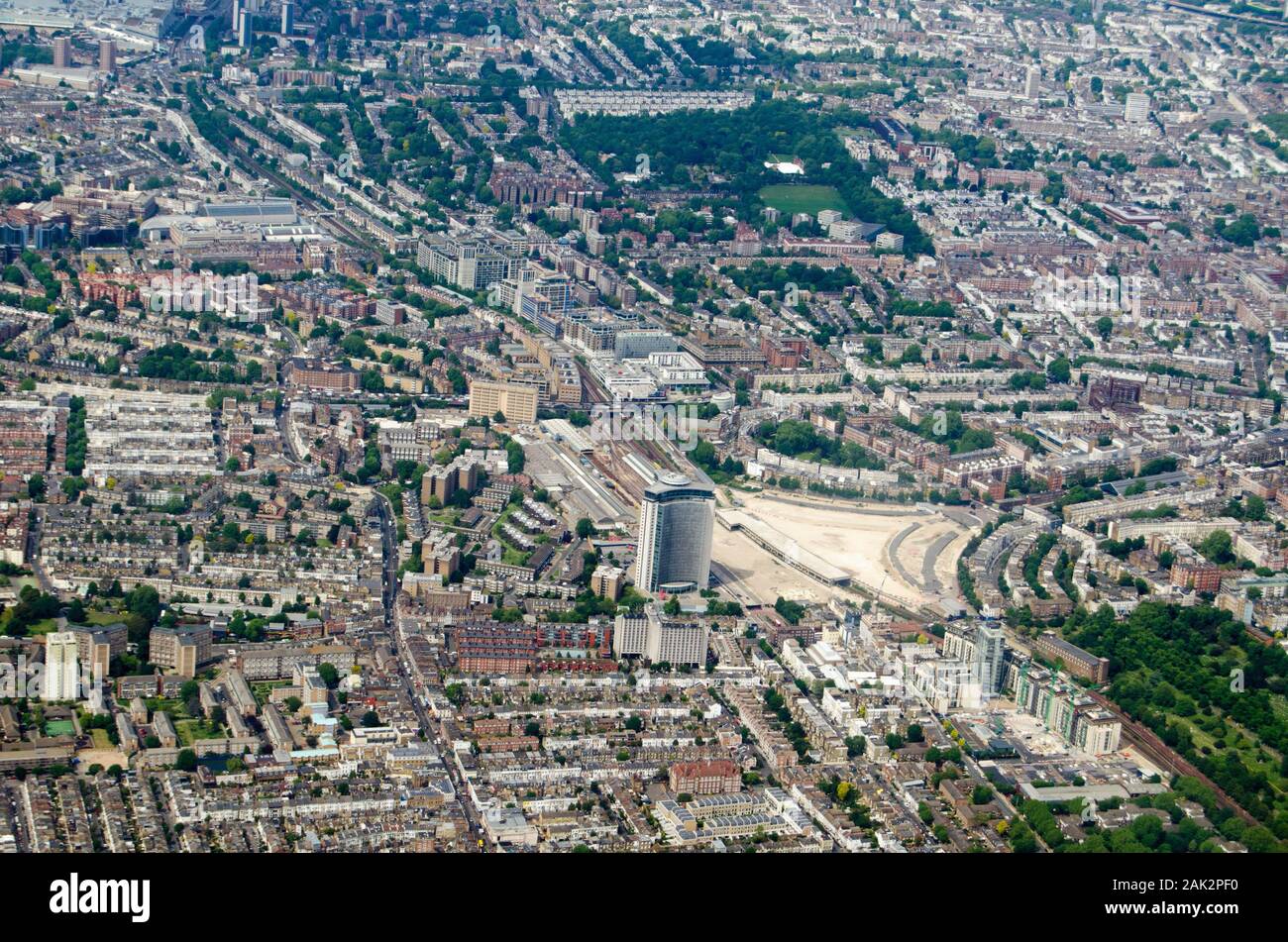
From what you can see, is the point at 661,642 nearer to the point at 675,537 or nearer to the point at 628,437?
the point at 675,537

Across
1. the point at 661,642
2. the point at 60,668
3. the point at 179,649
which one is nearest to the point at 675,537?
the point at 661,642

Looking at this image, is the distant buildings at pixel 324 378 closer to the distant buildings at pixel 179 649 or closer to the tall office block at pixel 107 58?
the distant buildings at pixel 179 649

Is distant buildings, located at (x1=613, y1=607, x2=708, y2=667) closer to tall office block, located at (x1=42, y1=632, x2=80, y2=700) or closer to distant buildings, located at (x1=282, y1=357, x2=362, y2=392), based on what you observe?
tall office block, located at (x1=42, y1=632, x2=80, y2=700)

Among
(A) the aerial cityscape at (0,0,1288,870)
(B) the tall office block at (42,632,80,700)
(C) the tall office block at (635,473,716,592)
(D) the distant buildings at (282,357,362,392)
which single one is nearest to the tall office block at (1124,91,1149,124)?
(A) the aerial cityscape at (0,0,1288,870)
